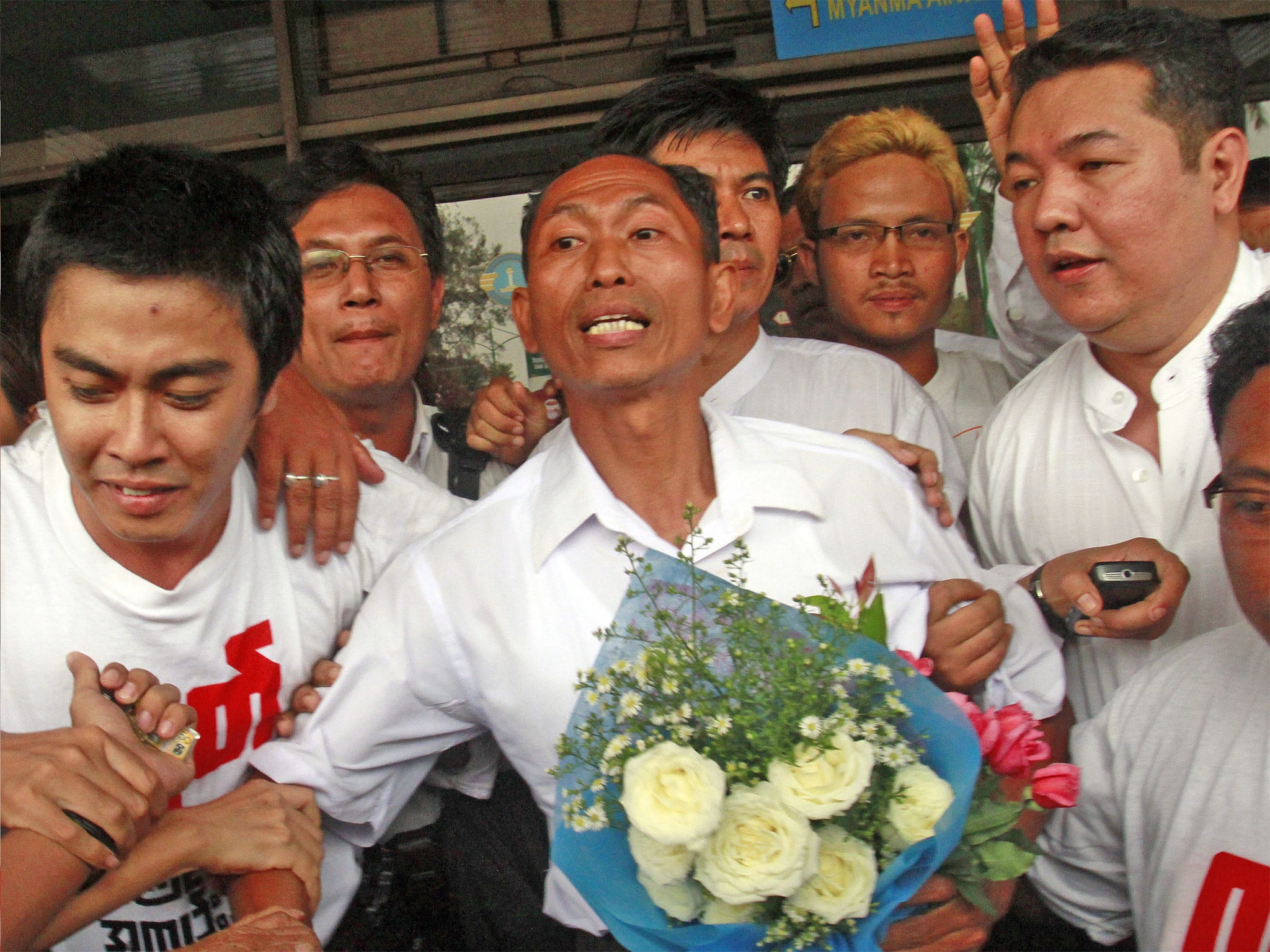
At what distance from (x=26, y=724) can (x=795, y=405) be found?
147cm

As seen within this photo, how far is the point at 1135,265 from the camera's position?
174 cm

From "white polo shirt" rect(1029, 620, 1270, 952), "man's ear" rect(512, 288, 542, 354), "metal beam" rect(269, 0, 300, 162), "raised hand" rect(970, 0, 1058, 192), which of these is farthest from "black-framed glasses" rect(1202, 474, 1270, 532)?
"metal beam" rect(269, 0, 300, 162)

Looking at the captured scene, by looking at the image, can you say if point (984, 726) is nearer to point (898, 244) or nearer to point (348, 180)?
point (898, 244)

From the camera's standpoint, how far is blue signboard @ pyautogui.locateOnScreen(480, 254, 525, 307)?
8.23 ft

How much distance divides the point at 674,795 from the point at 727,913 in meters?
0.18

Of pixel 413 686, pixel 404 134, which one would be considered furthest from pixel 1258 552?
pixel 404 134

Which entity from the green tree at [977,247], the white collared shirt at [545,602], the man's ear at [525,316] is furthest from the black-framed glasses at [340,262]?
the green tree at [977,247]

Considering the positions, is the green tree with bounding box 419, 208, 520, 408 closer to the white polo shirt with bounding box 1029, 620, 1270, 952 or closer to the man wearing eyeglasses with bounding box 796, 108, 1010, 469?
the man wearing eyeglasses with bounding box 796, 108, 1010, 469

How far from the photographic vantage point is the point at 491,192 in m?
2.55

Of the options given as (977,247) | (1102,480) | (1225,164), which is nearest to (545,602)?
(1102,480)

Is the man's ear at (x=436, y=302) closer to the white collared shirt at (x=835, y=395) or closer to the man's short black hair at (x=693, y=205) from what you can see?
the man's short black hair at (x=693, y=205)

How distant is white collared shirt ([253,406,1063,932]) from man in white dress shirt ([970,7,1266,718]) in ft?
0.76

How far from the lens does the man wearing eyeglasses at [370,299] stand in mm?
2053

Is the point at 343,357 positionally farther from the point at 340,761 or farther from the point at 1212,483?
the point at 1212,483
